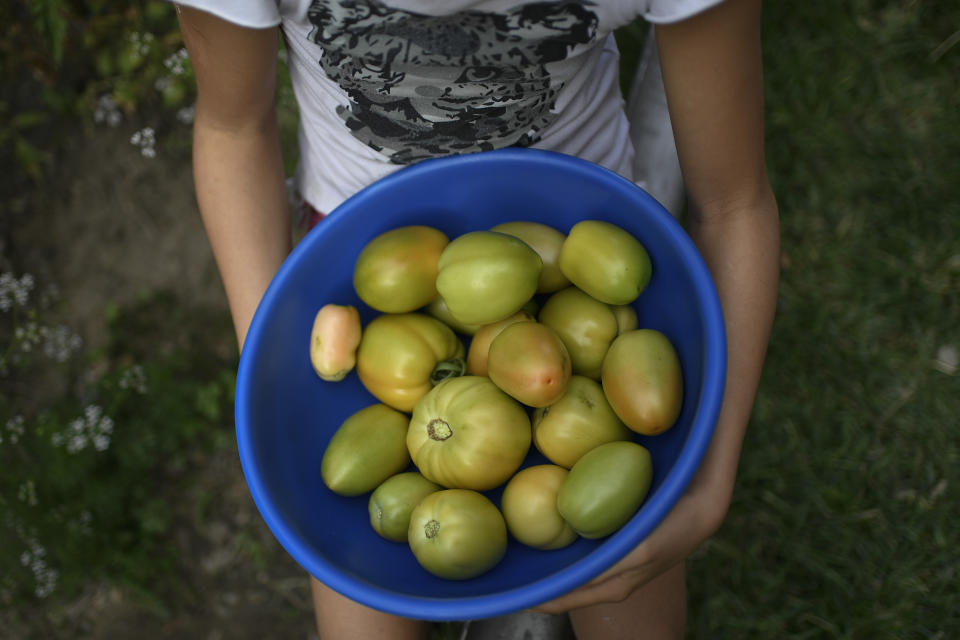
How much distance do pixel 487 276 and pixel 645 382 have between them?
0.99 feet

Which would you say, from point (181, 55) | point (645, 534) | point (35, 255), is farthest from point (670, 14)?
point (35, 255)

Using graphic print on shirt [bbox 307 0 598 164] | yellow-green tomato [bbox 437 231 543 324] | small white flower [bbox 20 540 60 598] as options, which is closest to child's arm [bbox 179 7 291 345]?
graphic print on shirt [bbox 307 0 598 164]

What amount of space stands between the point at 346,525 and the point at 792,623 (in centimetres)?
137

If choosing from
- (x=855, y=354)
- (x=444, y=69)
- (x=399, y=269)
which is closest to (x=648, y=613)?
(x=399, y=269)

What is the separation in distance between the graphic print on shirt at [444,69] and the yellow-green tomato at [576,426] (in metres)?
0.51

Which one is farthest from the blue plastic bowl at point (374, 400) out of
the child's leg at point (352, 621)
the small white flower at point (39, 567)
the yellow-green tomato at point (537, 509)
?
the small white flower at point (39, 567)

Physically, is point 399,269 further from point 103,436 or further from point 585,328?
point 103,436

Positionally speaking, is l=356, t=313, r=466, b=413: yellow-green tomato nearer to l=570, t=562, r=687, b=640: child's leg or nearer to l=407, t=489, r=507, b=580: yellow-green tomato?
l=407, t=489, r=507, b=580: yellow-green tomato

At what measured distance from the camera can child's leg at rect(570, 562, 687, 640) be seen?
4.72 feet

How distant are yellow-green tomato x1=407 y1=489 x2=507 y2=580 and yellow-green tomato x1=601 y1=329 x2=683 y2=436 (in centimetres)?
27

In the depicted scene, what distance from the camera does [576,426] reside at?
122 cm

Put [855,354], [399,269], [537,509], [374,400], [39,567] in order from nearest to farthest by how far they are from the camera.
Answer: [537,509] → [399,269] → [374,400] → [39,567] → [855,354]

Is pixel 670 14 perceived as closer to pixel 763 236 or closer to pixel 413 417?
pixel 763 236

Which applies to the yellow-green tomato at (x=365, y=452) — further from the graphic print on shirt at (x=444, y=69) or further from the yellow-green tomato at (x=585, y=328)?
the graphic print on shirt at (x=444, y=69)
